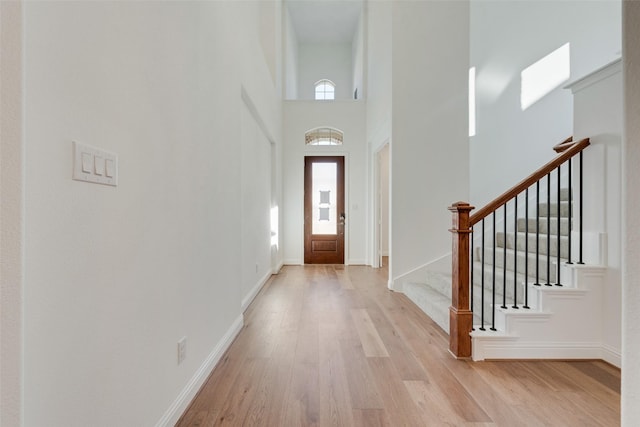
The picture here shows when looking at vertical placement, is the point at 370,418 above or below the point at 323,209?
below

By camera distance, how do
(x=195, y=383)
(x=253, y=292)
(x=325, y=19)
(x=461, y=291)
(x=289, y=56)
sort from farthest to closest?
(x=325, y=19) < (x=289, y=56) < (x=253, y=292) < (x=461, y=291) < (x=195, y=383)

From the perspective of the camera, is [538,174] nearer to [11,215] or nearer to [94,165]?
[94,165]

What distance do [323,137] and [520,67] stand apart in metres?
3.54

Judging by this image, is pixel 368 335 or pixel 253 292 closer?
pixel 368 335

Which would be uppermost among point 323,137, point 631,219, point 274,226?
point 323,137

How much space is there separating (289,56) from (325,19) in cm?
142

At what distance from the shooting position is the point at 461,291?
7.90 ft

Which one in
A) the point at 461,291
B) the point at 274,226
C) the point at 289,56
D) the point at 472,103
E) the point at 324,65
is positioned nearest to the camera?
the point at 461,291

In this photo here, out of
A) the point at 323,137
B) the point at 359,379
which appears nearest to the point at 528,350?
the point at 359,379

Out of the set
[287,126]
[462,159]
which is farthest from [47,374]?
[287,126]

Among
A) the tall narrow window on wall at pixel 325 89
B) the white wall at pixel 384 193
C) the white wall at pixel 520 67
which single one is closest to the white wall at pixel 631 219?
the white wall at pixel 520 67

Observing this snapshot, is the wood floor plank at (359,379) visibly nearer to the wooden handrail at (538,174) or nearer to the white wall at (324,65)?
the wooden handrail at (538,174)

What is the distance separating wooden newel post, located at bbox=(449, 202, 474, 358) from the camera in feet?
7.75

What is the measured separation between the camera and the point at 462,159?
14.7 ft
